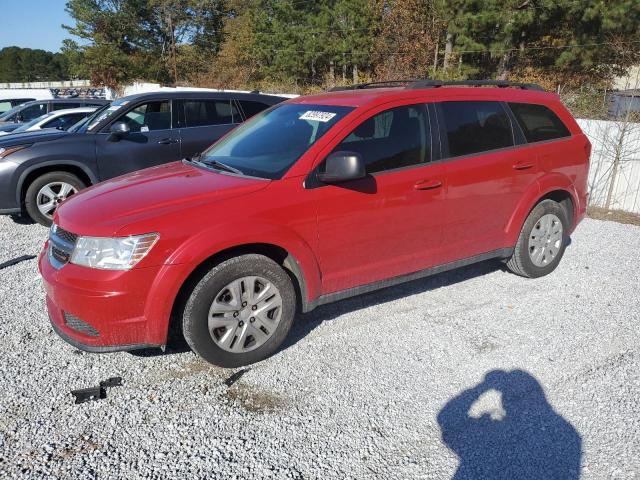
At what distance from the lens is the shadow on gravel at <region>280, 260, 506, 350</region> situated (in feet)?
13.3

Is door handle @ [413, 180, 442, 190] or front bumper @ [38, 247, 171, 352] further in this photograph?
door handle @ [413, 180, 442, 190]

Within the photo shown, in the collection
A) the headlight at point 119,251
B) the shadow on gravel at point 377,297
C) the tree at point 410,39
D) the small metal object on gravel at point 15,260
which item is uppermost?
the tree at point 410,39

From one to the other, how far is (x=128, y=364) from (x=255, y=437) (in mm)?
1230

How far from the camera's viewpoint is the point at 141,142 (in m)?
7.12

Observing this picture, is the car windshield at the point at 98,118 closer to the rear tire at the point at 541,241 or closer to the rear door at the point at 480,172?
the rear door at the point at 480,172

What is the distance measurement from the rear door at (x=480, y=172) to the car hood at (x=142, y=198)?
165cm

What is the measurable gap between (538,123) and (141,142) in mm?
5097

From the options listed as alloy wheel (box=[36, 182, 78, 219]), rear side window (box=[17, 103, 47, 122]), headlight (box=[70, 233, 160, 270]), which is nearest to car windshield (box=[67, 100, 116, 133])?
alloy wheel (box=[36, 182, 78, 219])

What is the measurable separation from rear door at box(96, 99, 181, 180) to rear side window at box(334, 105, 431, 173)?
4.17 m

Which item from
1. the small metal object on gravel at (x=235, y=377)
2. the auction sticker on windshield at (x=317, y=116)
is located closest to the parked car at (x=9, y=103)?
the auction sticker on windshield at (x=317, y=116)

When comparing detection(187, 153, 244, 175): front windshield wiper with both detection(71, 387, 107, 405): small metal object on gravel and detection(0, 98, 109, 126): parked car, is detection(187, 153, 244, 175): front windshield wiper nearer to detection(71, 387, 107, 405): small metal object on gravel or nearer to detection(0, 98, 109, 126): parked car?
detection(71, 387, 107, 405): small metal object on gravel

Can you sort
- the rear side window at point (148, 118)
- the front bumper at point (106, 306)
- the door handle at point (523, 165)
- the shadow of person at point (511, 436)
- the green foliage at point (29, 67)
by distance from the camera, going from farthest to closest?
1. the green foliage at point (29, 67)
2. the rear side window at point (148, 118)
3. the door handle at point (523, 165)
4. the front bumper at point (106, 306)
5. the shadow of person at point (511, 436)

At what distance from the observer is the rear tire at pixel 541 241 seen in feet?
15.8

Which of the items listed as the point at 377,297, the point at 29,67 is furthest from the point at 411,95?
the point at 29,67
